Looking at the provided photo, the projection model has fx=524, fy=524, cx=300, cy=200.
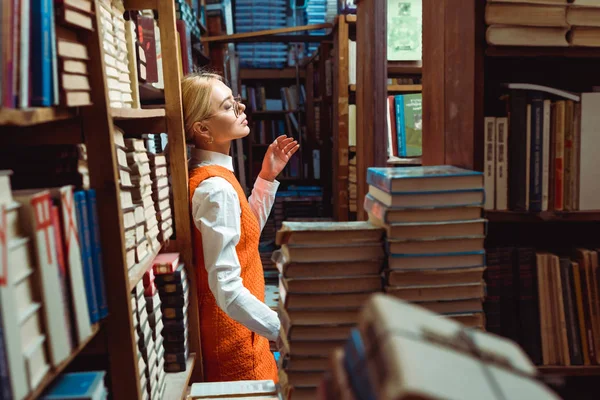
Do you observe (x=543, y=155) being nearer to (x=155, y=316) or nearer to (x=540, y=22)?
(x=540, y=22)

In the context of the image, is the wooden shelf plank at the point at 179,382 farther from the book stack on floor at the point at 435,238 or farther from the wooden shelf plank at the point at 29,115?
the wooden shelf plank at the point at 29,115

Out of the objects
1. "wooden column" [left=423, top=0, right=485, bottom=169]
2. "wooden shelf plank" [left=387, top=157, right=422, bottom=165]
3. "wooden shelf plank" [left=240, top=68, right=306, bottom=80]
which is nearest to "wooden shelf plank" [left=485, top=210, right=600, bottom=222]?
"wooden column" [left=423, top=0, right=485, bottom=169]

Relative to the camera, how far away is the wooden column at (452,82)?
1313 millimetres

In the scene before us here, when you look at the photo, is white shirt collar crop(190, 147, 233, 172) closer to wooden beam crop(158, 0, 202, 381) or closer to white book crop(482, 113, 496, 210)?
wooden beam crop(158, 0, 202, 381)

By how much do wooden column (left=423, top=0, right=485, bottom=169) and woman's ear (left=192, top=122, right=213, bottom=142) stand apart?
0.80 metres

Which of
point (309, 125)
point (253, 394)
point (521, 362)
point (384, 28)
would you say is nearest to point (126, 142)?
point (253, 394)

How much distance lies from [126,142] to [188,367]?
82cm

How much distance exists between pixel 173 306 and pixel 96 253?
2.44 ft

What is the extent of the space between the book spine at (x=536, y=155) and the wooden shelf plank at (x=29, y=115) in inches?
42.4

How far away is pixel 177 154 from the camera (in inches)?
72.6

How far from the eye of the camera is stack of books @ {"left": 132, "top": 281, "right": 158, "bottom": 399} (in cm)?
135

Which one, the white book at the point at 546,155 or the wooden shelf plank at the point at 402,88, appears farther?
the wooden shelf plank at the point at 402,88

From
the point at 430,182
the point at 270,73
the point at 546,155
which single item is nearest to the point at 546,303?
the point at 546,155

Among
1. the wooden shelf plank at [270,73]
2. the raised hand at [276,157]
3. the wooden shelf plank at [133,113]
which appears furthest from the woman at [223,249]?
the wooden shelf plank at [270,73]
